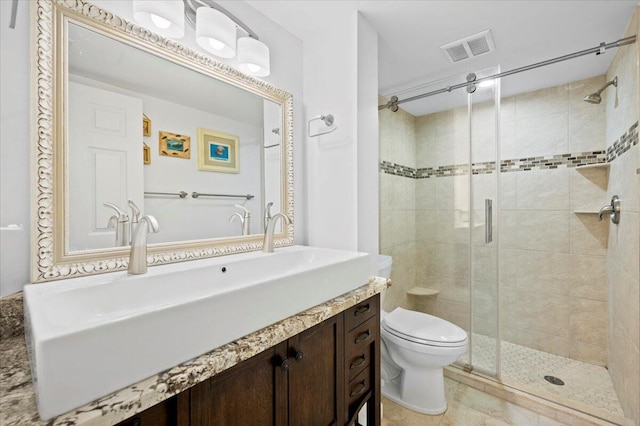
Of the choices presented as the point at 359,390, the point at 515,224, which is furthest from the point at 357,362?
the point at 515,224

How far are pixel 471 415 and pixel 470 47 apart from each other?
2.25 metres

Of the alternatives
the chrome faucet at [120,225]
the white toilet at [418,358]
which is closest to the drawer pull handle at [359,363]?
the white toilet at [418,358]

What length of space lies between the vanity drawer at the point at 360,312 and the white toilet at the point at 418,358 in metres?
0.60

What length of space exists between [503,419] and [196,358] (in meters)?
1.93

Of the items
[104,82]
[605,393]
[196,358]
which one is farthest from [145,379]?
[605,393]

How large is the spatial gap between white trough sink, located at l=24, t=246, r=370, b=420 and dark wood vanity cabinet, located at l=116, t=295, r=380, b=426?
0.31ft

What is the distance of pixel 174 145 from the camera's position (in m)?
1.22

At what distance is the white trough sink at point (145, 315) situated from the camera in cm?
49

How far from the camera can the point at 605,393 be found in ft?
6.21

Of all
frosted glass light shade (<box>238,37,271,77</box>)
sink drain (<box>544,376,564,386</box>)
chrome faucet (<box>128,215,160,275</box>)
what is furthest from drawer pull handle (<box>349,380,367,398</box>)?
sink drain (<box>544,376,564,386</box>)

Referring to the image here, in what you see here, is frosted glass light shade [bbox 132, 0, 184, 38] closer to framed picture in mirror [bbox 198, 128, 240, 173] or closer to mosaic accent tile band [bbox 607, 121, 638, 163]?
framed picture in mirror [bbox 198, 128, 240, 173]

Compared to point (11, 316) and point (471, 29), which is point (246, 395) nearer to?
point (11, 316)

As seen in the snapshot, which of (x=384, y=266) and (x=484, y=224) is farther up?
(x=484, y=224)

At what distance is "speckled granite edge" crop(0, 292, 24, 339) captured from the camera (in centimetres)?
79
